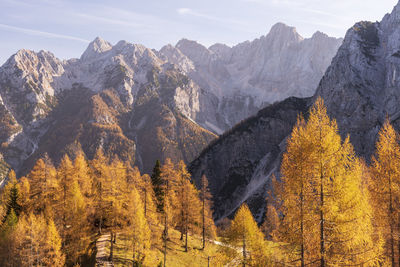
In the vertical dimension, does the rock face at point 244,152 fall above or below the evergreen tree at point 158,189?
above

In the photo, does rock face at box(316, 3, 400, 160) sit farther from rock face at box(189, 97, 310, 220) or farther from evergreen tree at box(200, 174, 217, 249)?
evergreen tree at box(200, 174, 217, 249)

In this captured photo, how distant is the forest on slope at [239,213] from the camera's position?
574 inches

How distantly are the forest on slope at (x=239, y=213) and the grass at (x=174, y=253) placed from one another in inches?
9.8

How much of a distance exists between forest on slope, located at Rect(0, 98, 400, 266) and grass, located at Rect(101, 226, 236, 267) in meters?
0.25

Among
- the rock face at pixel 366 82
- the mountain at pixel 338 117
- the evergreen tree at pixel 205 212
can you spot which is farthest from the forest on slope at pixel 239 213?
the rock face at pixel 366 82

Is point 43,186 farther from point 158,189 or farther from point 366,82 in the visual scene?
point 366,82

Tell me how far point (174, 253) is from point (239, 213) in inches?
579

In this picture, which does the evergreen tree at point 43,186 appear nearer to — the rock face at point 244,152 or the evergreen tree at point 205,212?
the evergreen tree at point 205,212

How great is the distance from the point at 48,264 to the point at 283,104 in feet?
566

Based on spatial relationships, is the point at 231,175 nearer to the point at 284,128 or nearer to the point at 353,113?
the point at 284,128

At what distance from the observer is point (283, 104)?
186 metres

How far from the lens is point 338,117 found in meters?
131

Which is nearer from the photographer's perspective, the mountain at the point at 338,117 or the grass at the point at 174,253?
the grass at the point at 174,253

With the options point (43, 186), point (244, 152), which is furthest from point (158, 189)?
point (244, 152)
